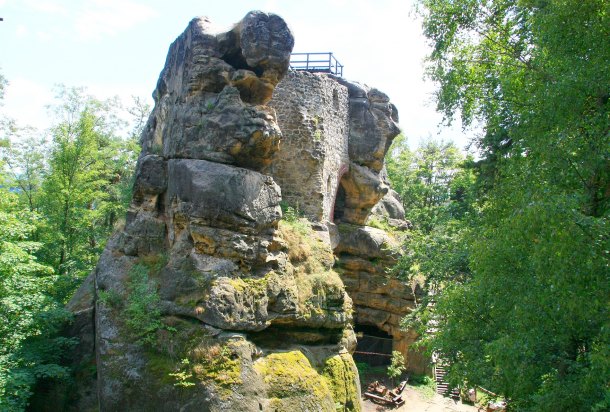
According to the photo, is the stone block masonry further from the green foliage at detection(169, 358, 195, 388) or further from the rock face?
the green foliage at detection(169, 358, 195, 388)

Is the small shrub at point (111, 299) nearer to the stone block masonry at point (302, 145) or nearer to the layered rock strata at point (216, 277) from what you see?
the layered rock strata at point (216, 277)

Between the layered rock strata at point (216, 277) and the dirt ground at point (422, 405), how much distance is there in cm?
506

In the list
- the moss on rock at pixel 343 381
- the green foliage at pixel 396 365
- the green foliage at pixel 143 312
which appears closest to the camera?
the green foliage at pixel 143 312

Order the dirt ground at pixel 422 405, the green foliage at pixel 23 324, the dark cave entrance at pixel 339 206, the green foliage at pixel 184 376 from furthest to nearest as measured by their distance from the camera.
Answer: the dark cave entrance at pixel 339 206
the dirt ground at pixel 422 405
the green foliage at pixel 23 324
the green foliage at pixel 184 376

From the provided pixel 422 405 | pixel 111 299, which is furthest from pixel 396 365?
pixel 111 299

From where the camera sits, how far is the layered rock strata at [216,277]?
375 inches

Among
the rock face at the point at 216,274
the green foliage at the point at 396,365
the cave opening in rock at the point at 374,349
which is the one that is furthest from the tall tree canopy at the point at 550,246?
the cave opening in rock at the point at 374,349

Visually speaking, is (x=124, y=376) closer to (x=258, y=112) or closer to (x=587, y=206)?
(x=258, y=112)

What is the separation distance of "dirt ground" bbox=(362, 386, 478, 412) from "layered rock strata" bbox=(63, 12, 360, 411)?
5061 mm

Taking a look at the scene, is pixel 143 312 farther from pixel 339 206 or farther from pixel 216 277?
pixel 339 206

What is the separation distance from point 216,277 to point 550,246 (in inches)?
242

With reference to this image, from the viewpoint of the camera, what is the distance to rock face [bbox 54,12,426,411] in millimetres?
9539

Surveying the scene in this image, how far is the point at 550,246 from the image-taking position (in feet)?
22.0

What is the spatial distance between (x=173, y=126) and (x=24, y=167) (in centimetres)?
1157
